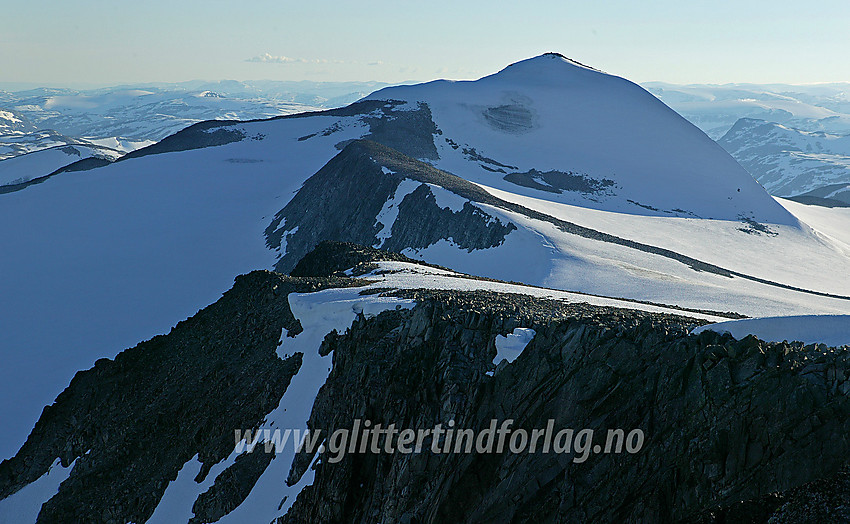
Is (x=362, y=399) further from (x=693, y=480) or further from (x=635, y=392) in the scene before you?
(x=693, y=480)

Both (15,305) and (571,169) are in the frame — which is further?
(571,169)

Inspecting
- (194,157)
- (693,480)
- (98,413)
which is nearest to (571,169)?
(194,157)

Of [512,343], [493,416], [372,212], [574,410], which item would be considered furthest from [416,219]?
[574,410]

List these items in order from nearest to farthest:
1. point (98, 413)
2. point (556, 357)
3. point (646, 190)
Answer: point (556, 357) < point (98, 413) < point (646, 190)

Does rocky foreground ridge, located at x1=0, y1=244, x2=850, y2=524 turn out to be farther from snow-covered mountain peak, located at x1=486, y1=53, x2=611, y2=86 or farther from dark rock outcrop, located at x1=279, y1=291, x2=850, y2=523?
snow-covered mountain peak, located at x1=486, y1=53, x2=611, y2=86

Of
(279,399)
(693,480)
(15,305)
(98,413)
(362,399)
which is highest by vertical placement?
(693,480)

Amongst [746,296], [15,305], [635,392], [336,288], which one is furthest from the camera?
[15,305]

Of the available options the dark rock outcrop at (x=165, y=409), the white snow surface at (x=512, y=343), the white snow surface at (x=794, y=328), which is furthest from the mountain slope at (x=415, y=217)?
the white snow surface at (x=512, y=343)

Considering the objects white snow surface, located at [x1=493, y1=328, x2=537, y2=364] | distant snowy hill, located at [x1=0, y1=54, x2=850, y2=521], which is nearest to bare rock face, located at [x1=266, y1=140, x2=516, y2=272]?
distant snowy hill, located at [x1=0, y1=54, x2=850, y2=521]
